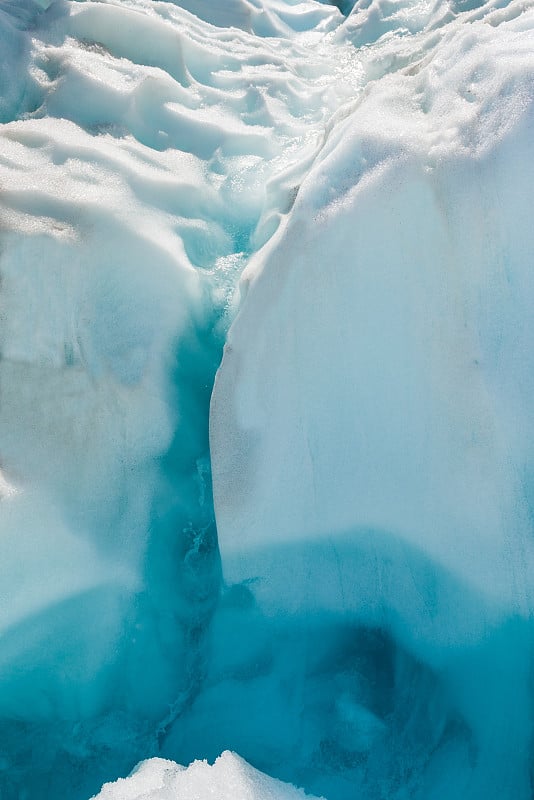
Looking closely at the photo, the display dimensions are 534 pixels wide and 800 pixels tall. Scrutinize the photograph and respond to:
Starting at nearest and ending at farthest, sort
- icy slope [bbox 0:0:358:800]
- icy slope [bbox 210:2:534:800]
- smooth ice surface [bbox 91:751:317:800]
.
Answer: smooth ice surface [bbox 91:751:317:800], icy slope [bbox 210:2:534:800], icy slope [bbox 0:0:358:800]

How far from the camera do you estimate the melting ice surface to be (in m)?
2.26

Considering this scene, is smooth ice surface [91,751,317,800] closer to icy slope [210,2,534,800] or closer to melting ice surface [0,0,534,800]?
melting ice surface [0,0,534,800]

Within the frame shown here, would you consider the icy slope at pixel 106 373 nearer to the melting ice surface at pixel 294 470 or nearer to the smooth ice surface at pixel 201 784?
the melting ice surface at pixel 294 470

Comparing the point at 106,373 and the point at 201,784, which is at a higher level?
the point at 106,373

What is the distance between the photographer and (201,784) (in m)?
1.96

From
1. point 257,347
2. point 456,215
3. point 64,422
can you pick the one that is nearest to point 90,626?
point 64,422

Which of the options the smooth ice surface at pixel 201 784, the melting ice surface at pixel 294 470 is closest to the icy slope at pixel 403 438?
the melting ice surface at pixel 294 470

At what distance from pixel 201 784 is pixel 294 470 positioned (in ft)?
3.54

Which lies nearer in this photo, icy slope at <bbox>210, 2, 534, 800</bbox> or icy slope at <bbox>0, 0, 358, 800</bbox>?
icy slope at <bbox>210, 2, 534, 800</bbox>

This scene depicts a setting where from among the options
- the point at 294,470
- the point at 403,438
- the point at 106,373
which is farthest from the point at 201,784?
the point at 106,373

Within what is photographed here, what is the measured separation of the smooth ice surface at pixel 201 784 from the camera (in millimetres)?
1926

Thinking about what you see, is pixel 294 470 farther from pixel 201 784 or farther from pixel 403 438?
pixel 201 784

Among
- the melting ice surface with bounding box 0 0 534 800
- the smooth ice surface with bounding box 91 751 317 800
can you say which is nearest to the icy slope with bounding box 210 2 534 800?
the melting ice surface with bounding box 0 0 534 800

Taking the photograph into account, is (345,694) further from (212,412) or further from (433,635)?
(212,412)
